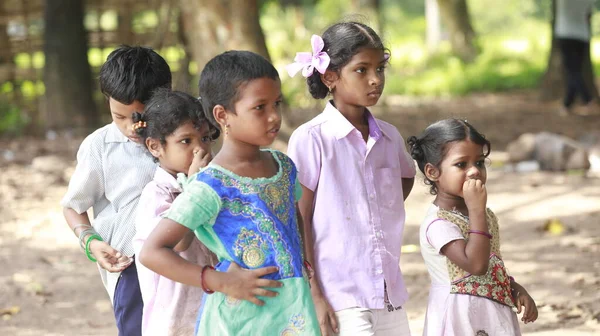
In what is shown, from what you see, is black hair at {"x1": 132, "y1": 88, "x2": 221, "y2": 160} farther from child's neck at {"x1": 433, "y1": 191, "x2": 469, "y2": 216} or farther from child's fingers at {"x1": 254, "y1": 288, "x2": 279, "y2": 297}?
child's neck at {"x1": 433, "y1": 191, "x2": 469, "y2": 216}

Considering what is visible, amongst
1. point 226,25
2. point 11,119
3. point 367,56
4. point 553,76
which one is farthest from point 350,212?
point 553,76

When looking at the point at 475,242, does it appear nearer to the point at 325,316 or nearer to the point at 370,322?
the point at 370,322

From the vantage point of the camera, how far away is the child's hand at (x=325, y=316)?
3.15 m

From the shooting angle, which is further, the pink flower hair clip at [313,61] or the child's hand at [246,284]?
the pink flower hair clip at [313,61]

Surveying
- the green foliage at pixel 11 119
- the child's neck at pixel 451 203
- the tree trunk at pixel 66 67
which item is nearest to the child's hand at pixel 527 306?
the child's neck at pixel 451 203

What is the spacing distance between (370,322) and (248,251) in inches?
28.6

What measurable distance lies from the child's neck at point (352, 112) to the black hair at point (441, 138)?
8.3 inches

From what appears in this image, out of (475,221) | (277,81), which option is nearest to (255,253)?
(277,81)

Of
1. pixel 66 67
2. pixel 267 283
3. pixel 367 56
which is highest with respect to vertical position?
pixel 367 56

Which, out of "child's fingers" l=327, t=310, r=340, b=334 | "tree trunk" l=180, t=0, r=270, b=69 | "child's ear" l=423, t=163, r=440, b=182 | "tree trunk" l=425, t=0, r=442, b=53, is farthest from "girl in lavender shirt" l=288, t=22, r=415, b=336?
"tree trunk" l=425, t=0, r=442, b=53

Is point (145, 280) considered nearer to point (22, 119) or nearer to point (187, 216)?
point (187, 216)

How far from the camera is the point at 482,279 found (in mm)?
3221

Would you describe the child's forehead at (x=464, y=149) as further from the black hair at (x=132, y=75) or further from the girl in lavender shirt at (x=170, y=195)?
the black hair at (x=132, y=75)

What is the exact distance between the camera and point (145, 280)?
9.98ft
